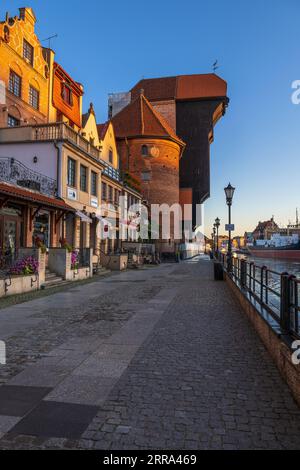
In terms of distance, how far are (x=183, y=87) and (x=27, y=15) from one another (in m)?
43.0

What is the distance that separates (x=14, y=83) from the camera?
927 inches

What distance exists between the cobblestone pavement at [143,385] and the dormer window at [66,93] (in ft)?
84.6

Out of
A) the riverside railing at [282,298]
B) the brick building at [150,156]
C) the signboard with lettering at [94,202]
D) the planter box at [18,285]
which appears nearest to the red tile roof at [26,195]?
the planter box at [18,285]

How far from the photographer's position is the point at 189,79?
64.4m

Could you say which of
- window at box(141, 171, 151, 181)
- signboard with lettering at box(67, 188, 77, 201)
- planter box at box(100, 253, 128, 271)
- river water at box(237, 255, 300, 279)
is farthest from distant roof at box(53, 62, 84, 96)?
river water at box(237, 255, 300, 279)

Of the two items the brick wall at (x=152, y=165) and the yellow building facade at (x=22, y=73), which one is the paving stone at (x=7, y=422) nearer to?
the yellow building facade at (x=22, y=73)

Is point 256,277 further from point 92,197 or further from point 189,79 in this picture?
point 189,79

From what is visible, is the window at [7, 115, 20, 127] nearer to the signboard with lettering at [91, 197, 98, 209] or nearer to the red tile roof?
the signboard with lettering at [91, 197, 98, 209]

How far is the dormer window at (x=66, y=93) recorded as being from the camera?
2987cm

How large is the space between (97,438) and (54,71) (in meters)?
30.3

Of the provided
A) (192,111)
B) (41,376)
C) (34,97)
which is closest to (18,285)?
(41,376)

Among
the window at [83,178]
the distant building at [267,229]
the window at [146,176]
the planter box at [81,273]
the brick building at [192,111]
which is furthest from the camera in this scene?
the distant building at [267,229]

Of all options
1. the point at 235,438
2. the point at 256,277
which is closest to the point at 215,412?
the point at 235,438

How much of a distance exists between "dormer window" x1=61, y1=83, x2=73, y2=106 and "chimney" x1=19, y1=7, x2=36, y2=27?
5301 millimetres
